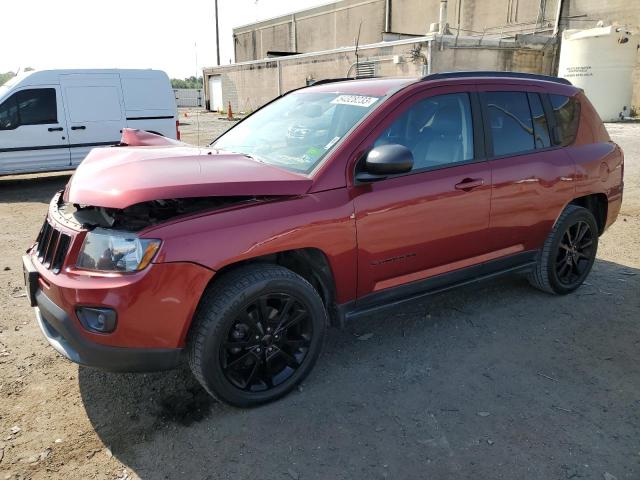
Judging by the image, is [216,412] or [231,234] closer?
[231,234]

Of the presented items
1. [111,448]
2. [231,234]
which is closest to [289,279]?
[231,234]

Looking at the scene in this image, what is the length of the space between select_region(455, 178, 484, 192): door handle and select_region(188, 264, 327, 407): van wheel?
4.15 ft

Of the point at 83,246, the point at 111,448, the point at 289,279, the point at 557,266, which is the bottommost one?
the point at 111,448

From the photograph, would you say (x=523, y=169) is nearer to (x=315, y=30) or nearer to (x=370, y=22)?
(x=370, y=22)

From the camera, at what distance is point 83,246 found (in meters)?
2.58

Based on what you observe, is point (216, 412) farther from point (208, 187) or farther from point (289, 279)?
point (208, 187)

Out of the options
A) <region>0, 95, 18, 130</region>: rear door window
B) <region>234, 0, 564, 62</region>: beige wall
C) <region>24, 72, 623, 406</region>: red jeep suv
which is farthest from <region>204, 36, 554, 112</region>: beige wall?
<region>24, 72, 623, 406</region>: red jeep suv

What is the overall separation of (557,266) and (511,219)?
34.5 inches

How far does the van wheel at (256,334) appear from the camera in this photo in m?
2.67

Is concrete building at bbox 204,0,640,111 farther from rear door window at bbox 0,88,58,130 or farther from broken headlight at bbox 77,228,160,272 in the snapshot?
broken headlight at bbox 77,228,160,272

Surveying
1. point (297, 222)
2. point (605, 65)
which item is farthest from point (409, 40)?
point (297, 222)

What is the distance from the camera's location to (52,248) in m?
2.80

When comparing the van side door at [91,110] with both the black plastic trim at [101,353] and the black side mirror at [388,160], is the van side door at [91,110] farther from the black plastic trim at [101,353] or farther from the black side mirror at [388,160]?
the black side mirror at [388,160]

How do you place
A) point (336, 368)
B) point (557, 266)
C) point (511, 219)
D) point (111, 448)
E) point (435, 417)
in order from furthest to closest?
point (557, 266), point (511, 219), point (336, 368), point (435, 417), point (111, 448)
